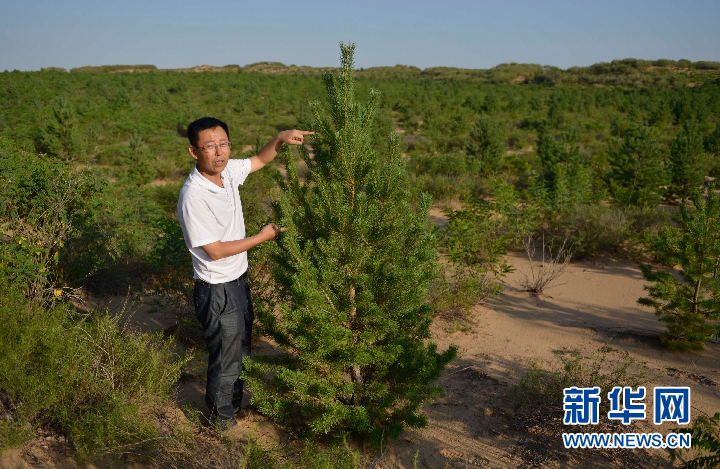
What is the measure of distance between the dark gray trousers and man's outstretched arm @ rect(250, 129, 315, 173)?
2.81ft

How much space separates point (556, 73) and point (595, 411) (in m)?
68.3

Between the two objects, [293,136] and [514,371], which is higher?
[293,136]

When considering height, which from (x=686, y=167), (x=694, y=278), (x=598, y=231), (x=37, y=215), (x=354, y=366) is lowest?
(x=354, y=366)

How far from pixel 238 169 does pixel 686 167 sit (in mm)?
11851

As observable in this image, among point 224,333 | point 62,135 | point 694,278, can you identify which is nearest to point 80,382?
point 224,333

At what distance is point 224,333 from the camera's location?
3012mm

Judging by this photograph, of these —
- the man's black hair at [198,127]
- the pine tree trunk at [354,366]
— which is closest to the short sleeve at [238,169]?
the man's black hair at [198,127]

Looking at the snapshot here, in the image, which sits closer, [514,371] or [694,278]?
[514,371]

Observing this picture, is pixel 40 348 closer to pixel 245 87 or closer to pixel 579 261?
pixel 579 261

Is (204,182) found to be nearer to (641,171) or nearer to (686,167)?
(641,171)

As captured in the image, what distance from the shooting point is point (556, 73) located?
2470 inches

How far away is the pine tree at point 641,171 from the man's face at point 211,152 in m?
9.34

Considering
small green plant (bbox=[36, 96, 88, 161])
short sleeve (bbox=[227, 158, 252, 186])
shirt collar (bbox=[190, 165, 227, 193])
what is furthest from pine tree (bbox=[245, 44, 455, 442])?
small green plant (bbox=[36, 96, 88, 161])

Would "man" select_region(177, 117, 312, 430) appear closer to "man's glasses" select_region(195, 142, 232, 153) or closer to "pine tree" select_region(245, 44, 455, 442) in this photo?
"man's glasses" select_region(195, 142, 232, 153)
